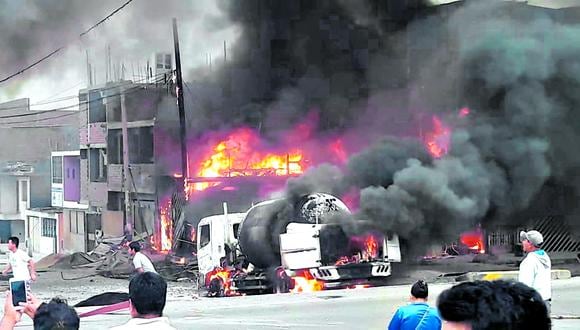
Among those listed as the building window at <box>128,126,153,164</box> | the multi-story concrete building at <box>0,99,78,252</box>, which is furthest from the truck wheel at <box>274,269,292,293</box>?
the multi-story concrete building at <box>0,99,78,252</box>

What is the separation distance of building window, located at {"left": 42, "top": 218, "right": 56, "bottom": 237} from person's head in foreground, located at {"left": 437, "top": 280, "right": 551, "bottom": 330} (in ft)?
104

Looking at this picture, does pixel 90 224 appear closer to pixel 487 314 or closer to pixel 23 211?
pixel 23 211

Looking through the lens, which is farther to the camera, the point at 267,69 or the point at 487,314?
the point at 267,69

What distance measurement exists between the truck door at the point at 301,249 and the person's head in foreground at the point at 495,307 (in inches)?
514

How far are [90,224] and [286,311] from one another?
18.6m

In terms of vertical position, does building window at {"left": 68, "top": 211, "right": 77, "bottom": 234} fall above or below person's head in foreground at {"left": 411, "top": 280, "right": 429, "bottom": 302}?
below

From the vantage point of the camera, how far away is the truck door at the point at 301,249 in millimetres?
15172

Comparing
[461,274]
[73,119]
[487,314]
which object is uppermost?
[73,119]

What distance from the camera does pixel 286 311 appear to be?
11852mm

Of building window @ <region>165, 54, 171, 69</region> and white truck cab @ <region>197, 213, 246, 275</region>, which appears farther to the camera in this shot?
building window @ <region>165, 54, 171, 69</region>

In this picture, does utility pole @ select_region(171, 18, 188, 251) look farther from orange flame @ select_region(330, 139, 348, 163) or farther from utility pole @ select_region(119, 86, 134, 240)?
orange flame @ select_region(330, 139, 348, 163)

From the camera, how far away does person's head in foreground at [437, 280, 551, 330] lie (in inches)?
78.5

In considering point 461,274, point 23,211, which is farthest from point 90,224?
point 461,274

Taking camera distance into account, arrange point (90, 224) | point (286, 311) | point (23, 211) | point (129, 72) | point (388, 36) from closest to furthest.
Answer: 1. point (286, 311)
2. point (388, 36)
3. point (129, 72)
4. point (90, 224)
5. point (23, 211)
